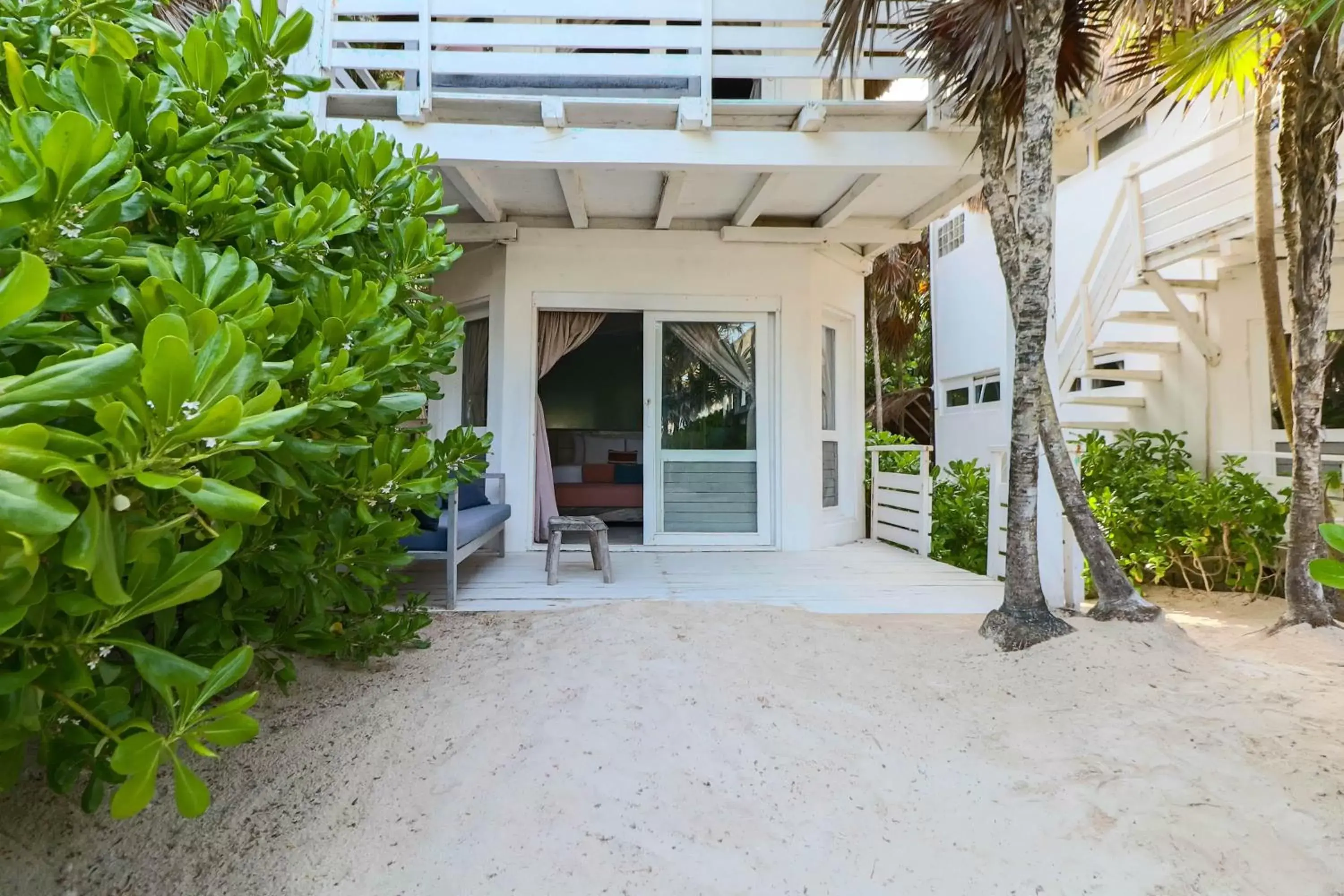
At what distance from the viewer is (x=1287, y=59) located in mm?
3219

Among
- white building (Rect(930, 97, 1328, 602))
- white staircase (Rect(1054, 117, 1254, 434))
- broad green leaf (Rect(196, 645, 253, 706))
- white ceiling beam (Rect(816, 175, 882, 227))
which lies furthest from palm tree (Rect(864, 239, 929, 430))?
broad green leaf (Rect(196, 645, 253, 706))

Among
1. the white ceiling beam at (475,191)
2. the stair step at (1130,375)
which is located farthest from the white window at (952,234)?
the white ceiling beam at (475,191)

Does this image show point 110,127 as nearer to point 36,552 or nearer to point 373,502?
point 36,552

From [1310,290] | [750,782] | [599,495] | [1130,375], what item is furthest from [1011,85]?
[599,495]

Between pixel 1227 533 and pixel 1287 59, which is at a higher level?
pixel 1287 59

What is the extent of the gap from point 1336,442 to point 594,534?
5.86 meters

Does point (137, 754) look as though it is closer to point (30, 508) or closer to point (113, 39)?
point (30, 508)

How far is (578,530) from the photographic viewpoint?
4211 mm

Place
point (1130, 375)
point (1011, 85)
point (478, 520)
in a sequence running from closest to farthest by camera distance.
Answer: point (1011, 85), point (478, 520), point (1130, 375)

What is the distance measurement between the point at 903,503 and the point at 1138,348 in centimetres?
269

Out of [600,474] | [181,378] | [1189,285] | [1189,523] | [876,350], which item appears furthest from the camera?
[876,350]

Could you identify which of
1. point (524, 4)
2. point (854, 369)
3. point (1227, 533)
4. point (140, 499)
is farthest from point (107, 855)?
point (1227, 533)

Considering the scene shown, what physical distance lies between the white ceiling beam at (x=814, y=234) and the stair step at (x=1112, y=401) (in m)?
2.50

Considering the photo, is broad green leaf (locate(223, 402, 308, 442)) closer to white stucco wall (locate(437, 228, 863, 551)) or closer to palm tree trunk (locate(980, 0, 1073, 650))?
palm tree trunk (locate(980, 0, 1073, 650))
